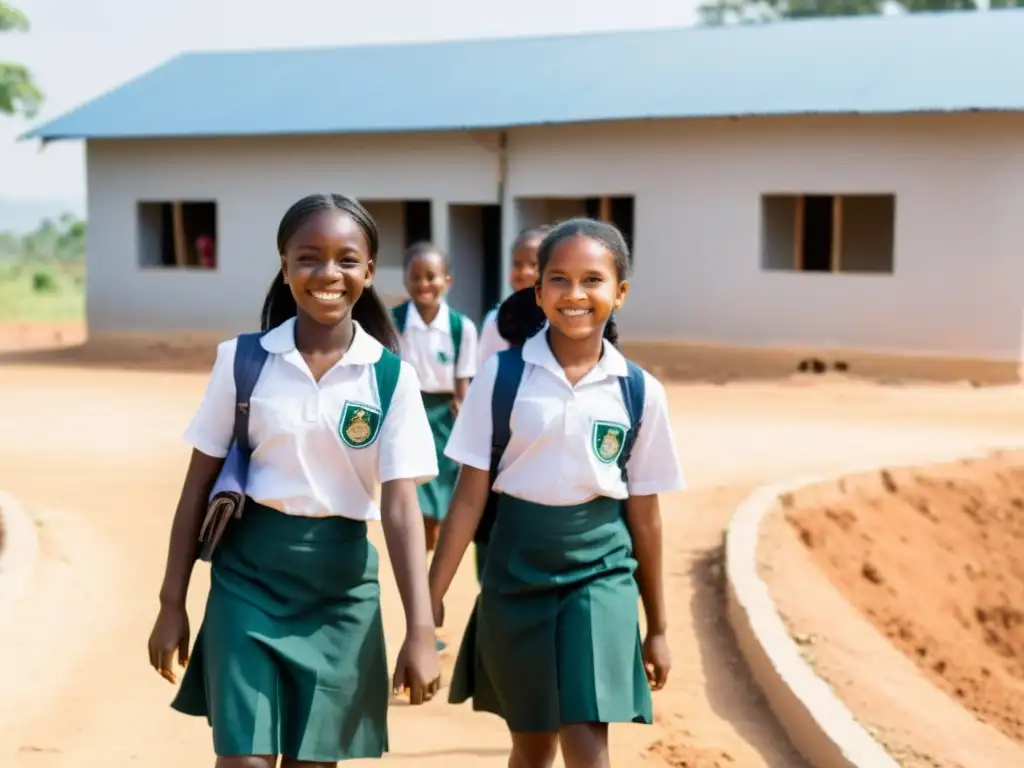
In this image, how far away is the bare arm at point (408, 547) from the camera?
10.5ft

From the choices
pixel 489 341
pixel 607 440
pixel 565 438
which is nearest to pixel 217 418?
pixel 565 438

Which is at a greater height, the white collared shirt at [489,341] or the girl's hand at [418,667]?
the white collared shirt at [489,341]

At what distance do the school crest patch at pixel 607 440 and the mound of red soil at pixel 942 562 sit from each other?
156 inches

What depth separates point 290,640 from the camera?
322 cm

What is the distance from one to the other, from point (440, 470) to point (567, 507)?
10.5 feet

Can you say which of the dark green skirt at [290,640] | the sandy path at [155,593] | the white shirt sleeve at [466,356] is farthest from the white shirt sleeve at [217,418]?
the white shirt sleeve at [466,356]

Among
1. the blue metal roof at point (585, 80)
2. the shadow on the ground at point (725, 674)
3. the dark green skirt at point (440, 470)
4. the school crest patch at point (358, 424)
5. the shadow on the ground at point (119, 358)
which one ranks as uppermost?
Answer: the blue metal roof at point (585, 80)

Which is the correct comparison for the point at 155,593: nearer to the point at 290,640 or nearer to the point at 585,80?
the point at 290,640

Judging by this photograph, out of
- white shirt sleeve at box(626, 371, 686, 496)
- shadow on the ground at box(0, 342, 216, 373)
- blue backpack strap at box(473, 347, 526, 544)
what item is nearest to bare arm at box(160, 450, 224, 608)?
blue backpack strap at box(473, 347, 526, 544)

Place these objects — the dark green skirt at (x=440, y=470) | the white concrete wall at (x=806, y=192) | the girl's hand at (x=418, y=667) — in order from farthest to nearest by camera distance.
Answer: the white concrete wall at (x=806, y=192), the dark green skirt at (x=440, y=470), the girl's hand at (x=418, y=667)

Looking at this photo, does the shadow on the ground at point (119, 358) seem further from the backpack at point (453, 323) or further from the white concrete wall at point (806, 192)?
the backpack at point (453, 323)

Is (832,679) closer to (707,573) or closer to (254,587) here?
(707,573)

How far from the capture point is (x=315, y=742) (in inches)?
127

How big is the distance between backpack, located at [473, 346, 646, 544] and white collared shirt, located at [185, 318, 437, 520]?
0.97 feet
